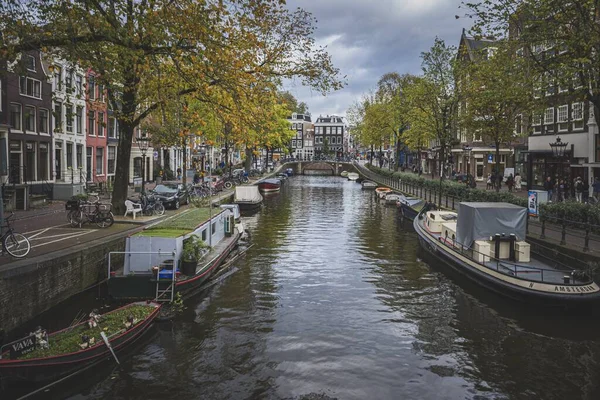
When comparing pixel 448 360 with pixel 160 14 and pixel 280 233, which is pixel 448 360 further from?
pixel 280 233

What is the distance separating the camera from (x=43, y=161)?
37.2 metres

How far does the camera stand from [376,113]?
256 feet

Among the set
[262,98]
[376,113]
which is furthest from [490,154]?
[262,98]

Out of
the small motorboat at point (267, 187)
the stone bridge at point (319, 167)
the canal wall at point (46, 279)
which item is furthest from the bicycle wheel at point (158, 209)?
the stone bridge at point (319, 167)

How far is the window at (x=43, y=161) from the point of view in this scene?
119 feet

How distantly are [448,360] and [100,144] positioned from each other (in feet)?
137

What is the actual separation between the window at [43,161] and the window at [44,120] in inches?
42.0

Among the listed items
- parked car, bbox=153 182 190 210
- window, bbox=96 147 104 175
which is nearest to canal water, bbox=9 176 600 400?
parked car, bbox=153 182 190 210

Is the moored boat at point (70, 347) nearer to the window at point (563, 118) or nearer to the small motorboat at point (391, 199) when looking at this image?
the window at point (563, 118)

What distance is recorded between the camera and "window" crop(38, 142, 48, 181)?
1434 inches

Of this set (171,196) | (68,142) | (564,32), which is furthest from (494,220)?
(68,142)

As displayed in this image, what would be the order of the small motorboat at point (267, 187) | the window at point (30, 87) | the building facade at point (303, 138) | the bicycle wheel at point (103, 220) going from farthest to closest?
the building facade at point (303, 138)
the small motorboat at point (267, 187)
the window at point (30, 87)
the bicycle wheel at point (103, 220)

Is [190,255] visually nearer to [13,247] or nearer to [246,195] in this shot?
[13,247]

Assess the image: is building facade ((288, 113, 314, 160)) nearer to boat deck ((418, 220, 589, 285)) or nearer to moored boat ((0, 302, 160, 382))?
boat deck ((418, 220, 589, 285))
